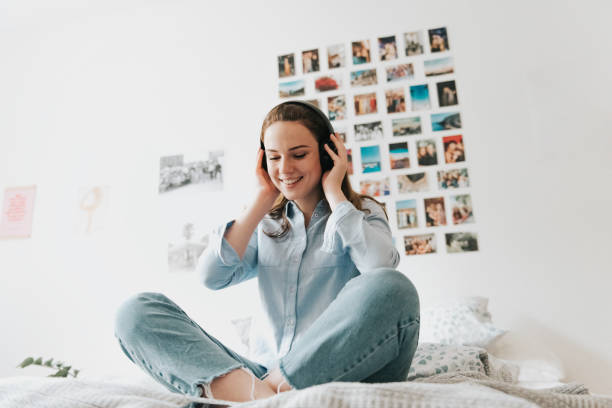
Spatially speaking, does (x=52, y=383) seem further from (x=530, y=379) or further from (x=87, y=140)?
(x=87, y=140)

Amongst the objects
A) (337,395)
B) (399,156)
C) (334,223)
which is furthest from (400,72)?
(337,395)

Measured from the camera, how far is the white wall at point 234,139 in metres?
1.70

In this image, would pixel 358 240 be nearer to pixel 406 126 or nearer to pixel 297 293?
→ pixel 297 293

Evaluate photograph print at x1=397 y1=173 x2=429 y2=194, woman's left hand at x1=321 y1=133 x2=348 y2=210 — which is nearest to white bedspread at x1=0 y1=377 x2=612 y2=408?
woman's left hand at x1=321 y1=133 x2=348 y2=210

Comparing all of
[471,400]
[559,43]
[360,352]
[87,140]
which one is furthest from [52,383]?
[559,43]

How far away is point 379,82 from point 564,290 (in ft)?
3.61

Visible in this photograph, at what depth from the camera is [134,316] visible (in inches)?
32.2

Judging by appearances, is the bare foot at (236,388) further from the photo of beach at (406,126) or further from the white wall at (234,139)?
the photo of beach at (406,126)

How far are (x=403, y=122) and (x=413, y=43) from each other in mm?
365

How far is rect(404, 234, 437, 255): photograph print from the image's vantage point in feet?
5.90

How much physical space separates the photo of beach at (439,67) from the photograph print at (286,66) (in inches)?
23.3

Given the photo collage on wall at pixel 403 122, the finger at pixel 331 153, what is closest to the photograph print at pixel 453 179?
the photo collage on wall at pixel 403 122

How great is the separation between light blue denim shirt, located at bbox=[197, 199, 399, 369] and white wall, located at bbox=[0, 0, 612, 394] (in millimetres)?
772

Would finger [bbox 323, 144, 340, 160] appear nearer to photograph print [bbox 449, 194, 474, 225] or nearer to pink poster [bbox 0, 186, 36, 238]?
photograph print [bbox 449, 194, 474, 225]
